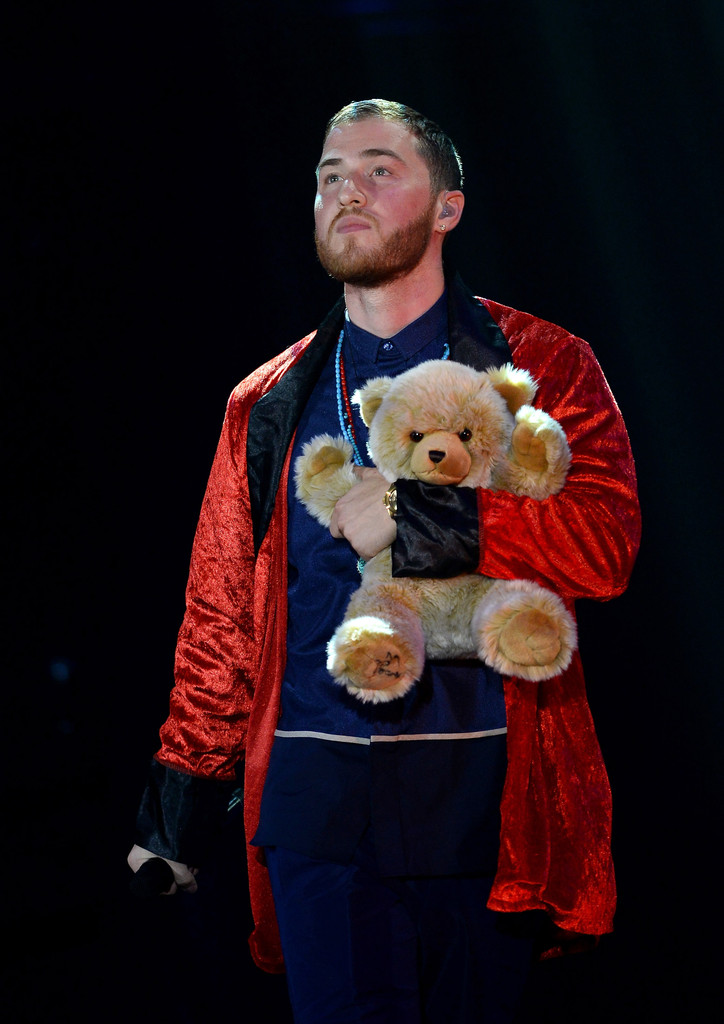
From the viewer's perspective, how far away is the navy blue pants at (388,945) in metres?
1.76

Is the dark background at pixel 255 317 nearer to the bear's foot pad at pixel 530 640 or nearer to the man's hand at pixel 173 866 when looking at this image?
the man's hand at pixel 173 866

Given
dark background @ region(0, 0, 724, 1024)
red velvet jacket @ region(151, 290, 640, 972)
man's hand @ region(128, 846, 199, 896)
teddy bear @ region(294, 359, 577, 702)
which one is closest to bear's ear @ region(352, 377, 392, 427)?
teddy bear @ region(294, 359, 577, 702)

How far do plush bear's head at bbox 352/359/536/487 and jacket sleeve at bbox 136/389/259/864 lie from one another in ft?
1.93

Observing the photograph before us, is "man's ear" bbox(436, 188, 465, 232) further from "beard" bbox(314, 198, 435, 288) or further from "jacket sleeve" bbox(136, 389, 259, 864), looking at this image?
"jacket sleeve" bbox(136, 389, 259, 864)

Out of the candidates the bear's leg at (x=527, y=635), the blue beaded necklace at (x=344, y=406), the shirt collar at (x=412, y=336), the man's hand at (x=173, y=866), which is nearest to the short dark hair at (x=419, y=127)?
the shirt collar at (x=412, y=336)

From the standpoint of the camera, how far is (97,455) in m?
3.32

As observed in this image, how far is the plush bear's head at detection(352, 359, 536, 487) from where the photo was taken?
1540 mm

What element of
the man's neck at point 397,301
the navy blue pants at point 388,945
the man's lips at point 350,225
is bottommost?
the navy blue pants at point 388,945

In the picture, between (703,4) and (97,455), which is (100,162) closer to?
(97,455)

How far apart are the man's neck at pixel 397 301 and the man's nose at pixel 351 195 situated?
0.54ft

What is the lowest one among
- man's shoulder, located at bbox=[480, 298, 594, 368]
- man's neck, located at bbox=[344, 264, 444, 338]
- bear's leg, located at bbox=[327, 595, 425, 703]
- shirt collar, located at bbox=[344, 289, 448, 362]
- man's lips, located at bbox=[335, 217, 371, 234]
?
bear's leg, located at bbox=[327, 595, 425, 703]

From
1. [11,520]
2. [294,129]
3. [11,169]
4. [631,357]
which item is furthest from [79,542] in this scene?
[631,357]

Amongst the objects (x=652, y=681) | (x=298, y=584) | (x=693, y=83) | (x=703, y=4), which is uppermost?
(x=703, y=4)

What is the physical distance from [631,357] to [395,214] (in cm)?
127
